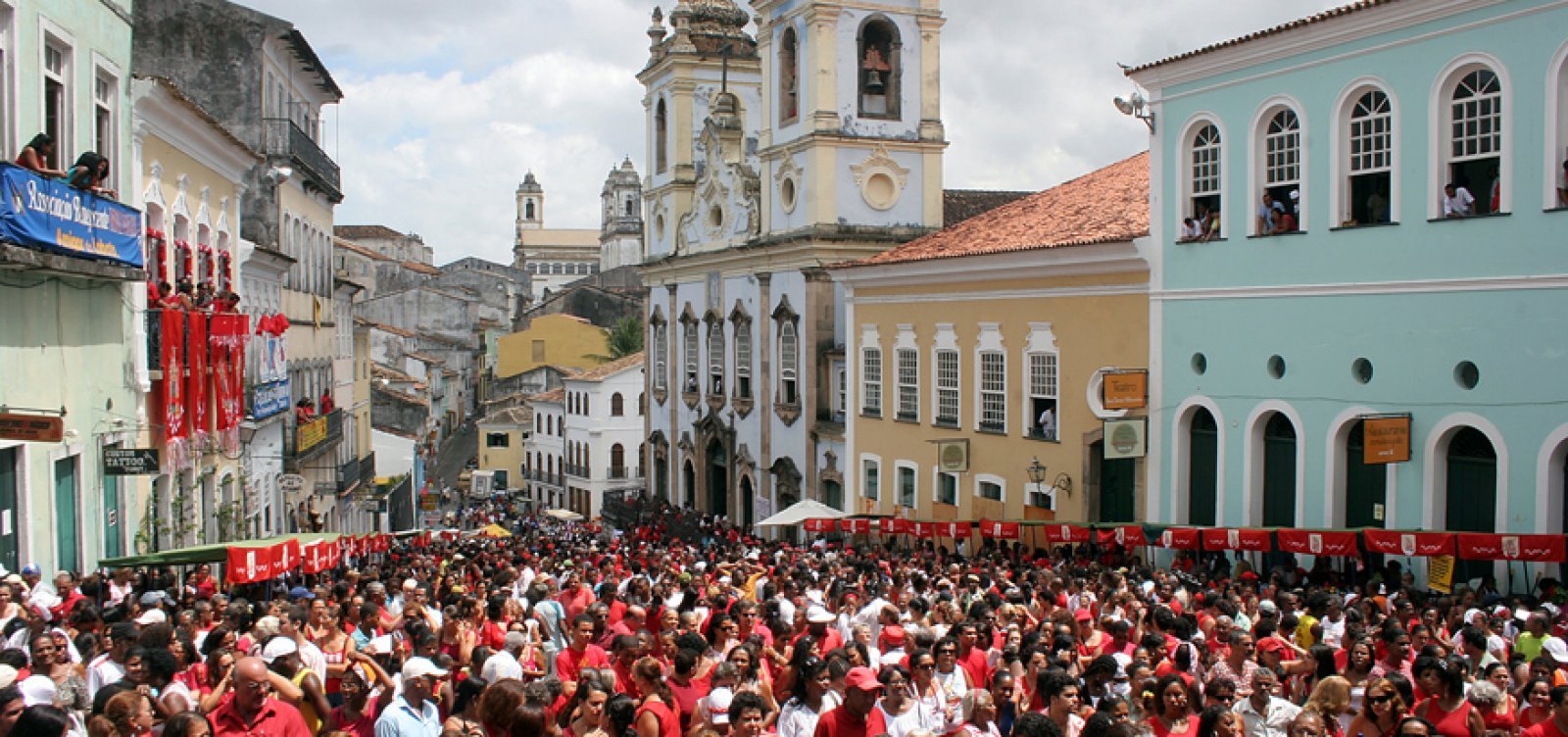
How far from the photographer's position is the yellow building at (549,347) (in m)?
81.7

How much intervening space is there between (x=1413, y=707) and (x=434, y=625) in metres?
7.12

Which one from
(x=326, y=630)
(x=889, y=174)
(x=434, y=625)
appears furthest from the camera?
(x=889, y=174)

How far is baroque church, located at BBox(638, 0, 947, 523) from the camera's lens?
37.3 metres

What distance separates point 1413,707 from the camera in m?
8.93

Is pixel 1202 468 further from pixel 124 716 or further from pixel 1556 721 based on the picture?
pixel 124 716

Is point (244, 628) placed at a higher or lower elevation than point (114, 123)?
lower

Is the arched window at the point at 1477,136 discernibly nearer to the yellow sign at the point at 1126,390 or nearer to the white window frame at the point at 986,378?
the yellow sign at the point at 1126,390

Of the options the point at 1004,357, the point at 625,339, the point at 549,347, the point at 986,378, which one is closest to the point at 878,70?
the point at 986,378

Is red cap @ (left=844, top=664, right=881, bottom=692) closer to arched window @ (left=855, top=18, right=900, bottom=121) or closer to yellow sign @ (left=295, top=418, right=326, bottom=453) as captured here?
yellow sign @ (left=295, top=418, right=326, bottom=453)

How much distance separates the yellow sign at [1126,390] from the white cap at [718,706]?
17253mm

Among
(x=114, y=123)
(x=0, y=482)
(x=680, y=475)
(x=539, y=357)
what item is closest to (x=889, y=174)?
(x=680, y=475)

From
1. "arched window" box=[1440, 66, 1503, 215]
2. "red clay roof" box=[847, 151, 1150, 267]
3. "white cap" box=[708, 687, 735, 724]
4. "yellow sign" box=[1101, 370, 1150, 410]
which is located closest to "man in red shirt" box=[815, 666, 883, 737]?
"white cap" box=[708, 687, 735, 724]

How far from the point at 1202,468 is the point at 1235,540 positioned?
369 cm

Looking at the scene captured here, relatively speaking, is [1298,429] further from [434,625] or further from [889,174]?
[889,174]
